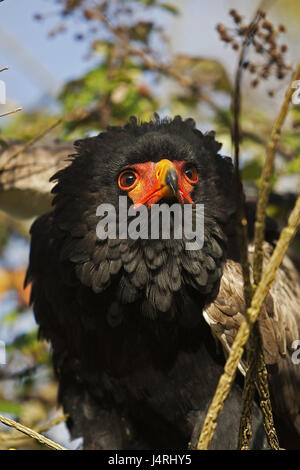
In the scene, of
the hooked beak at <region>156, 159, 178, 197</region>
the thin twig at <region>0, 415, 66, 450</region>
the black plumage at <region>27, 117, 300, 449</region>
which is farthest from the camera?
the black plumage at <region>27, 117, 300, 449</region>

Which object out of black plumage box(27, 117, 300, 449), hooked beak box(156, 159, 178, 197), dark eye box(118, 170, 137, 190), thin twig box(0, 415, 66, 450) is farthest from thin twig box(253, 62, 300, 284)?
dark eye box(118, 170, 137, 190)

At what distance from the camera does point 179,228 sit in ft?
13.4

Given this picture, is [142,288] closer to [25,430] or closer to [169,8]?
[25,430]

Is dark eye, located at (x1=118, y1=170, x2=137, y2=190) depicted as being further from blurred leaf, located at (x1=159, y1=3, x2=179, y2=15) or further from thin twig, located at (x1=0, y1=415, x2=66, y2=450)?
blurred leaf, located at (x1=159, y1=3, x2=179, y2=15)

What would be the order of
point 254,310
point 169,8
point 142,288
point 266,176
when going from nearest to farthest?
1. point 266,176
2. point 254,310
3. point 142,288
4. point 169,8

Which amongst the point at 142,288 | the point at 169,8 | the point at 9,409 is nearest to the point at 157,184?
the point at 142,288

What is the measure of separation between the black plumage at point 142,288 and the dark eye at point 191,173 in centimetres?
5

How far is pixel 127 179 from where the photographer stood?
13.4 feet

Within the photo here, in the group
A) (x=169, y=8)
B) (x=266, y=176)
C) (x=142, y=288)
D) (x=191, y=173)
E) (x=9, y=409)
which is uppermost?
(x=169, y=8)

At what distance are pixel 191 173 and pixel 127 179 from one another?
18.1 inches

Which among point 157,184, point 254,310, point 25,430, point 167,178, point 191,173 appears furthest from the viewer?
point 191,173

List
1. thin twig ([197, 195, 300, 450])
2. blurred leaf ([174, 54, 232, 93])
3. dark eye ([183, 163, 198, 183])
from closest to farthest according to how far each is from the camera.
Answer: thin twig ([197, 195, 300, 450]) → dark eye ([183, 163, 198, 183]) → blurred leaf ([174, 54, 232, 93])

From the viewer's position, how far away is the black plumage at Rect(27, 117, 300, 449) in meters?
4.07
